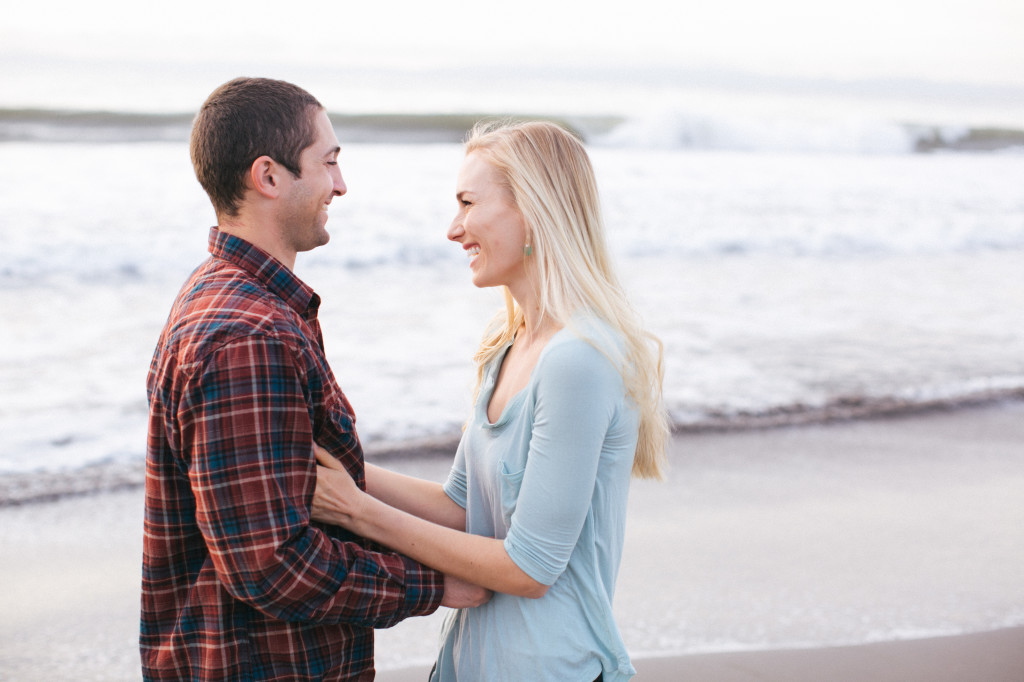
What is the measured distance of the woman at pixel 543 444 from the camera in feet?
5.46

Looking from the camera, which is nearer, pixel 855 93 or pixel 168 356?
pixel 168 356

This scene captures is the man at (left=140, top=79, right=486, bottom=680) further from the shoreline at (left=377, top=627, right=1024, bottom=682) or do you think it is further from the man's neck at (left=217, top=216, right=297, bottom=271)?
the shoreline at (left=377, top=627, right=1024, bottom=682)

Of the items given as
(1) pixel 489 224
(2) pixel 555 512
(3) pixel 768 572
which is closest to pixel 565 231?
(1) pixel 489 224

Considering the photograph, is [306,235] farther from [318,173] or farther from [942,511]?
[942,511]

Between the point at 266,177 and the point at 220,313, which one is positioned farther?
the point at 266,177

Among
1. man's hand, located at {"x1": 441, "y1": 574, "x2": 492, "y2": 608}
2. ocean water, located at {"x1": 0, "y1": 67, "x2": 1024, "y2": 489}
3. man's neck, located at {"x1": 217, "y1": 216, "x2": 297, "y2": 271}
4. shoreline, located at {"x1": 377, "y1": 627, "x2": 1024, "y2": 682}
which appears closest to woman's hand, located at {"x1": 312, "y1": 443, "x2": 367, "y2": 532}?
man's hand, located at {"x1": 441, "y1": 574, "x2": 492, "y2": 608}

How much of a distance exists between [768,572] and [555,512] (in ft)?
7.77

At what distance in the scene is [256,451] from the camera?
1.50m

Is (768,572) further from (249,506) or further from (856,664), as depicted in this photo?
(249,506)

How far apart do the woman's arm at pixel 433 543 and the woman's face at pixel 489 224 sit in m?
0.51

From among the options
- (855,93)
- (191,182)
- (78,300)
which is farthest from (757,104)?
(78,300)

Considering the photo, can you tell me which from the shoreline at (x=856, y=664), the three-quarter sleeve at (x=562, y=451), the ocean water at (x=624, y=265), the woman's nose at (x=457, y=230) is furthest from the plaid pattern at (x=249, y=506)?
the shoreline at (x=856, y=664)

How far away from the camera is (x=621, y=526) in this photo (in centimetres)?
186

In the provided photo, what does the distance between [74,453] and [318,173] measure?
11.8 feet
